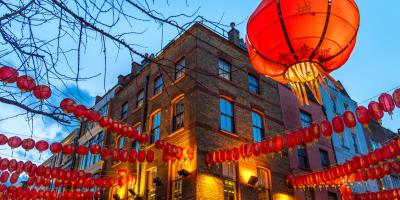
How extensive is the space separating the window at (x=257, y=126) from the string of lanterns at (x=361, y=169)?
239cm

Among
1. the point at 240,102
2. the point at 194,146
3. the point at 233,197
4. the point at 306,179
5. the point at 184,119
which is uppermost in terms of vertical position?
the point at 240,102

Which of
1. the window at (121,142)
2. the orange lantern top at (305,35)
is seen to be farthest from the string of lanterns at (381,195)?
the window at (121,142)

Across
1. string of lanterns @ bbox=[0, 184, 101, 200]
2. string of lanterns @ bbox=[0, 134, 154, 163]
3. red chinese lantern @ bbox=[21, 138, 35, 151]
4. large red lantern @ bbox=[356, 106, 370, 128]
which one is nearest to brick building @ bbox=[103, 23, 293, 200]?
string of lanterns @ bbox=[0, 134, 154, 163]

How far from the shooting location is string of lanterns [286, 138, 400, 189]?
33.8 ft

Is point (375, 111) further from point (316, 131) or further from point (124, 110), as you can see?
point (124, 110)

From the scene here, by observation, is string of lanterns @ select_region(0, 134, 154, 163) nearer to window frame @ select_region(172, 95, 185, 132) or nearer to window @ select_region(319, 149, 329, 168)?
window frame @ select_region(172, 95, 185, 132)

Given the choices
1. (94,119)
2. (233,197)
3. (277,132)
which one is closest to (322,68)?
(94,119)

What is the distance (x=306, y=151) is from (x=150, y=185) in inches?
351

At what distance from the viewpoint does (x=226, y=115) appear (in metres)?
14.0

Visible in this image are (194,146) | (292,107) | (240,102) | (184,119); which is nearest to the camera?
(194,146)

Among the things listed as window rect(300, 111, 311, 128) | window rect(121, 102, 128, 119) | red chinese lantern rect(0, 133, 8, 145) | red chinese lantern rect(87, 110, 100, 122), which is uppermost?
window rect(121, 102, 128, 119)

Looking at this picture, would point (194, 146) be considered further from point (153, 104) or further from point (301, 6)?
point (301, 6)

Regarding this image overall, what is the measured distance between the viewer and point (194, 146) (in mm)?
11961

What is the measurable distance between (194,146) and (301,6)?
938cm
